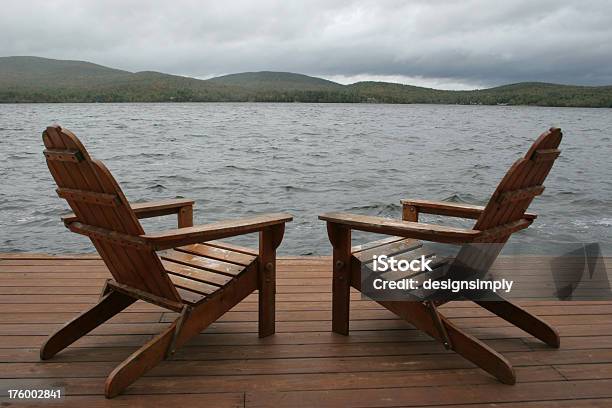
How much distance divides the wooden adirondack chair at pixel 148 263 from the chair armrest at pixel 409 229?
0.33m

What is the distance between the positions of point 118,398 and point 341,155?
61.6 ft

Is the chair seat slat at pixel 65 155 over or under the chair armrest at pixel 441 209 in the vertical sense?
over

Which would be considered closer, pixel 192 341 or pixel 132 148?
pixel 192 341

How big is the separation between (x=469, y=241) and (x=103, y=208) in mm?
1507

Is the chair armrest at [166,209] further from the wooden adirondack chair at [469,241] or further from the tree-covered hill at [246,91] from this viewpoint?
the tree-covered hill at [246,91]

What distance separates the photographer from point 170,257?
9.82 ft

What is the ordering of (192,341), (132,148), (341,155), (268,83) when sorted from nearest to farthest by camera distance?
(192,341), (341,155), (132,148), (268,83)

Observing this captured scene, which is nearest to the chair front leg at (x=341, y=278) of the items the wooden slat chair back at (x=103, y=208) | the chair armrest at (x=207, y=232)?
the chair armrest at (x=207, y=232)

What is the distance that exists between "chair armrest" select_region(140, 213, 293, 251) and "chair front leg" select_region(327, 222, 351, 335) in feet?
0.90

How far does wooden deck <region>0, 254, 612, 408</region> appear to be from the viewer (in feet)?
7.59

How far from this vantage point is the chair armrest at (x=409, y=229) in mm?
2398

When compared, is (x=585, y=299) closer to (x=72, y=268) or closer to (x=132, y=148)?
(x=72, y=268)

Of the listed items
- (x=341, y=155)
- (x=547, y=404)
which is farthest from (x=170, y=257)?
(x=341, y=155)

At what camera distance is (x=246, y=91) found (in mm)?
72500
